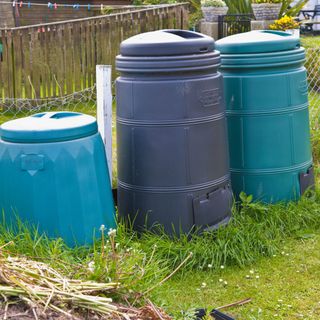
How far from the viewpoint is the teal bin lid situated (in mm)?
3383

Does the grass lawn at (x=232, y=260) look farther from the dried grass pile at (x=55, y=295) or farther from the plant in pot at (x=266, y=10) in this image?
the plant in pot at (x=266, y=10)

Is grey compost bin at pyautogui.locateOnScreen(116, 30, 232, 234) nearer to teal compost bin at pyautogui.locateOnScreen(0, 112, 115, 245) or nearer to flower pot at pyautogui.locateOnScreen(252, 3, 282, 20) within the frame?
teal compost bin at pyautogui.locateOnScreen(0, 112, 115, 245)

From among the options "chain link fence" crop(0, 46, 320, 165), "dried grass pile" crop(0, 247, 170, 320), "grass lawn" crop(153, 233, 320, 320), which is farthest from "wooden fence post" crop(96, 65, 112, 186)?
"chain link fence" crop(0, 46, 320, 165)

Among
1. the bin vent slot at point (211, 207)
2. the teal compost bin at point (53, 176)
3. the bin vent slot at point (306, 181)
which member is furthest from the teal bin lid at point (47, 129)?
the bin vent slot at point (306, 181)

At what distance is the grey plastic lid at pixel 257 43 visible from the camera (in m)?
4.35

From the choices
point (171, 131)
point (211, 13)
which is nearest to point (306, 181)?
point (171, 131)

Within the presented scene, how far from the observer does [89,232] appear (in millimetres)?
3535

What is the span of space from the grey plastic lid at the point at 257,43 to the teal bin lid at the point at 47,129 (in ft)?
4.31

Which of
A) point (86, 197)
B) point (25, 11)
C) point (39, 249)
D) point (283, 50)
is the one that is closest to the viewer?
point (39, 249)

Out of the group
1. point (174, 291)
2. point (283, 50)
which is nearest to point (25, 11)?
point (283, 50)

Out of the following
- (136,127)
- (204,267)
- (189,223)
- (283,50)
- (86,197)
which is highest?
(283,50)

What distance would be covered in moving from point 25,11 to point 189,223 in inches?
583

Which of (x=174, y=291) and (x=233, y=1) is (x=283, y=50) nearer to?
(x=174, y=291)

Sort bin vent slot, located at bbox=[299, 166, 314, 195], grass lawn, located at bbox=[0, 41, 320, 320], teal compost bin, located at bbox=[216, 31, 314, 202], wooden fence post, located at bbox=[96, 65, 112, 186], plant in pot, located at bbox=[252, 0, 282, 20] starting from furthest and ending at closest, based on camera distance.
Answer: plant in pot, located at bbox=[252, 0, 282, 20]
bin vent slot, located at bbox=[299, 166, 314, 195]
teal compost bin, located at bbox=[216, 31, 314, 202]
wooden fence post, located at bbox=[96, 65, 112, 186]
grass lawn, located at bbox=[0, 41, 320, 320]
